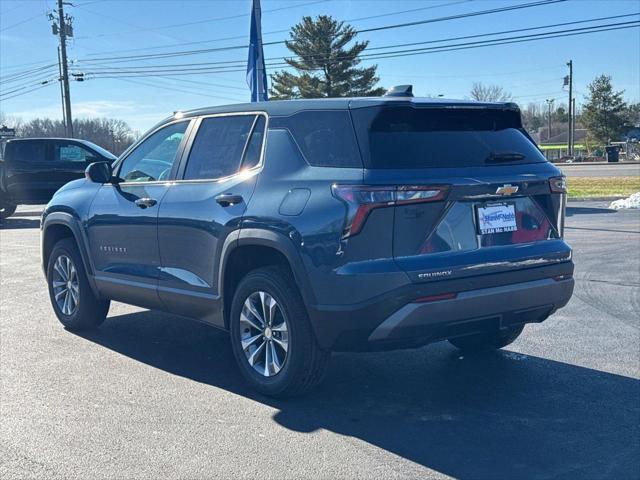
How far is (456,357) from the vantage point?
5930mm

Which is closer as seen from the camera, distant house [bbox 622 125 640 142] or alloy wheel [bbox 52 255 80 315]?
alloy wheel [bbox 52 255 80 315]

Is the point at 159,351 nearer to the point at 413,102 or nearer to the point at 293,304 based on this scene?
the point at 293,304

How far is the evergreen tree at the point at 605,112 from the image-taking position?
75938 mm

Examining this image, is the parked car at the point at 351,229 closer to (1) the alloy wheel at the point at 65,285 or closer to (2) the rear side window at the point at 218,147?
(2) the rear side window at the point at 218,147

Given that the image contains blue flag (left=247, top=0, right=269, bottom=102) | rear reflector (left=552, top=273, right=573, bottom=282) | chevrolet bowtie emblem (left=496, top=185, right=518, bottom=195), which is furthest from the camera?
blue flag (left=247, top=0, right=269, bottom=102)

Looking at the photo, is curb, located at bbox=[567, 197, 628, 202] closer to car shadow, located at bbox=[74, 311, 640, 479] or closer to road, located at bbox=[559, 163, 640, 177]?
road, located at bbox=[559, 163, 640, 177]

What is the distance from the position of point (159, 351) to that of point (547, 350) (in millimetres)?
3268

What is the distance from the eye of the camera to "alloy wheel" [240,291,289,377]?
190 inches

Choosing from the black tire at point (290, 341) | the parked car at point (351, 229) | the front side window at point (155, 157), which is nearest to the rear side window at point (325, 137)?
the parked car at point (351, 229)

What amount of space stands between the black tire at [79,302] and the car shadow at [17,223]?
11.4 m

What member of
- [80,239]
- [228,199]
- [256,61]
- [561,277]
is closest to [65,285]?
[80,239]

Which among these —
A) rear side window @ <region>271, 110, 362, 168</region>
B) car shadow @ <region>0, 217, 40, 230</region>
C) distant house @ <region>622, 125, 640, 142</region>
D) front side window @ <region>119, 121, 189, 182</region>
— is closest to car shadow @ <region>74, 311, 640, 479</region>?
front side window @ <region>119, 121, 189, 182</region>

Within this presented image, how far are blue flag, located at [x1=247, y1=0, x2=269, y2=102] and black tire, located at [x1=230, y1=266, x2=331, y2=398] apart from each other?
1288 centimetres

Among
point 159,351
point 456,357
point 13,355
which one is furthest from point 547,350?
point 13,355
